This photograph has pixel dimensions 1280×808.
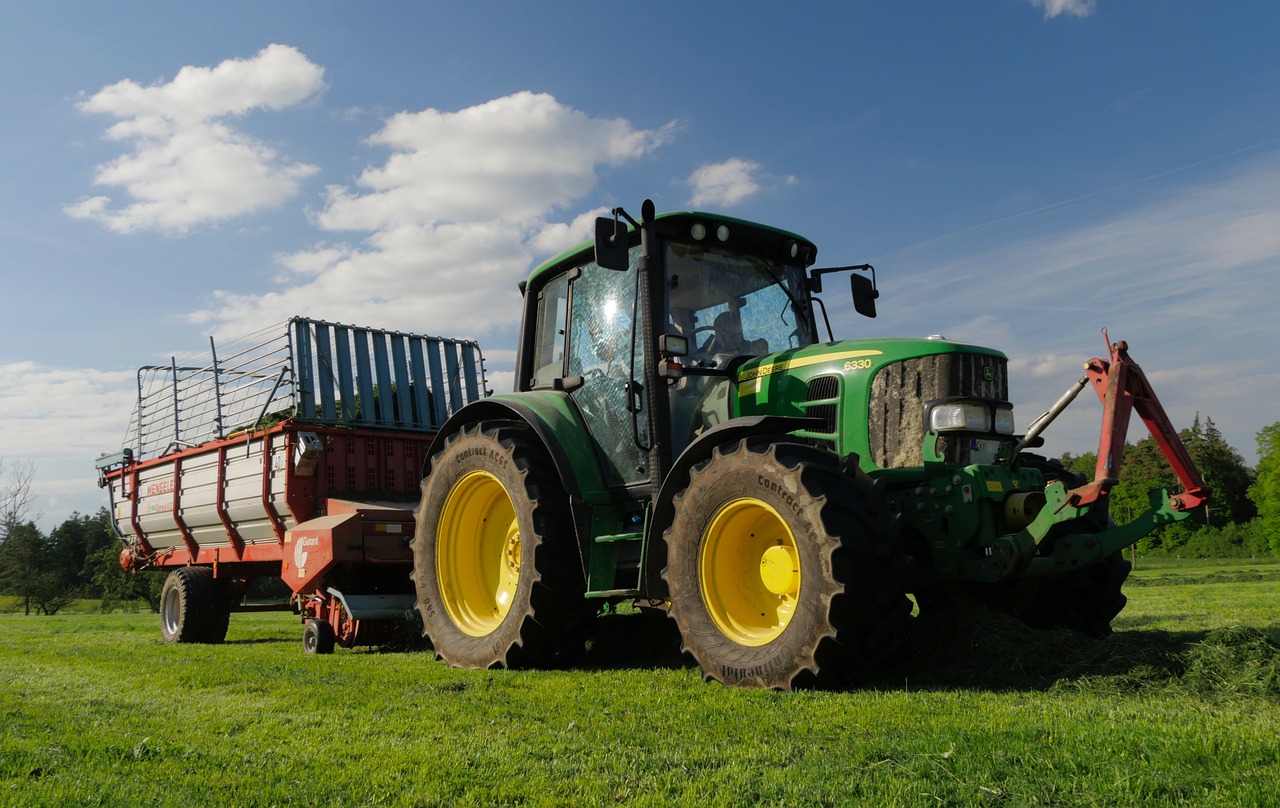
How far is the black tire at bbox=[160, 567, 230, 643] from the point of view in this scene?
1105cm

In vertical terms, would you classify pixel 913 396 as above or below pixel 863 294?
below

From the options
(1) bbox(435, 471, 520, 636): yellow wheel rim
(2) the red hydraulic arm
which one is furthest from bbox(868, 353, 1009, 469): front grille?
(1) bbox(435, 471, 520, 636): yellow wheel rim

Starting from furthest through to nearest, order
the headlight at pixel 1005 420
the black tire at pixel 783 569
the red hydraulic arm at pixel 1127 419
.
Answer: the headlight at pixel 1005 420
the red hydraulic arm at pixel 1127 419
the black tire at pixel 783 569

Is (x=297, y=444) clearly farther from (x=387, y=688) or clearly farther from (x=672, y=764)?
(x=672, y=764)

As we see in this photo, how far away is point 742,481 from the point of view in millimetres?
5379

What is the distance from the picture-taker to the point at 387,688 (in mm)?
5785

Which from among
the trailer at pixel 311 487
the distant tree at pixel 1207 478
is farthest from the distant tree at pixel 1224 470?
the trailer at pixel 311 487

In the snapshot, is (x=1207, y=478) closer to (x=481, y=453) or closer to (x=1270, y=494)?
(x=1270, y=494)

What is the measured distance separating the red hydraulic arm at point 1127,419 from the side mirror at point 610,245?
281cm

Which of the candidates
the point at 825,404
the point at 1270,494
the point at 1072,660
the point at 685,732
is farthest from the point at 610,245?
the point at 1270,494

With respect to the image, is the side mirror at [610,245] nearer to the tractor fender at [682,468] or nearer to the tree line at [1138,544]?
the tractor fender at [682,468]

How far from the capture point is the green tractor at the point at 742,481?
5090 mm

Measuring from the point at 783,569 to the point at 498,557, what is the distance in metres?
3.17

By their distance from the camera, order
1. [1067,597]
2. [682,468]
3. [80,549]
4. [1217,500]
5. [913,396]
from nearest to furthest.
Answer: [913,396] < [682,468] < [1067,597] < [1217,500] < [80,549]
